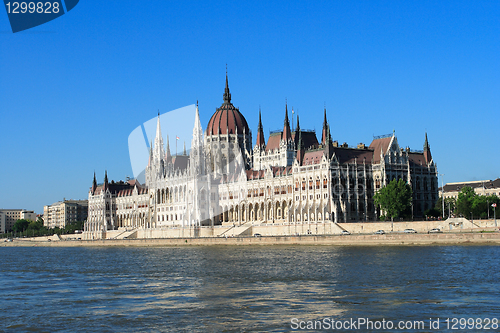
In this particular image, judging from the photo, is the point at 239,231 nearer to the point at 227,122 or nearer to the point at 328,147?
the point at 328,147

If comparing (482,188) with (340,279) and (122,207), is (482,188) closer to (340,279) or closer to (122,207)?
(122,207)

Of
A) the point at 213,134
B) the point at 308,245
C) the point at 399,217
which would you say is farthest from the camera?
the point at 213,134

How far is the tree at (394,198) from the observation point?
105875mm

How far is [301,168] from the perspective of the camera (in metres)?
121

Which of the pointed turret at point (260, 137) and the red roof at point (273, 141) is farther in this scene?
the pointed turret at point (260, 137)

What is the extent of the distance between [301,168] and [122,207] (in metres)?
81.5

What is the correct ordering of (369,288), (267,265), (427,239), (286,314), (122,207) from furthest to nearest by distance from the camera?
(122,207) < (427,239) < (267,265) < (369,288) < (286,314)

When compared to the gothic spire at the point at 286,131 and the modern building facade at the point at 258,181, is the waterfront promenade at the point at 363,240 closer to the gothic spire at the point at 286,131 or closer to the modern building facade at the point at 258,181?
the modern building facade at the point at 258,181

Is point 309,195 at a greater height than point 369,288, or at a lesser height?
greater

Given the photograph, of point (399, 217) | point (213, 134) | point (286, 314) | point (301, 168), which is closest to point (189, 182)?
point (213, 134)

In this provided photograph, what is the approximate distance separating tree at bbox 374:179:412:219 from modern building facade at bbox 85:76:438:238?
680 centimetres

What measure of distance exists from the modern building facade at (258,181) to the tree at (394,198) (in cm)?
680

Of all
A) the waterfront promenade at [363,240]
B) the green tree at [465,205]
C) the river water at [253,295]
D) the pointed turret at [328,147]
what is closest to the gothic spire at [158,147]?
the waterfront promenade at [363,240]

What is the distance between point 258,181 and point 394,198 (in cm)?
3674
